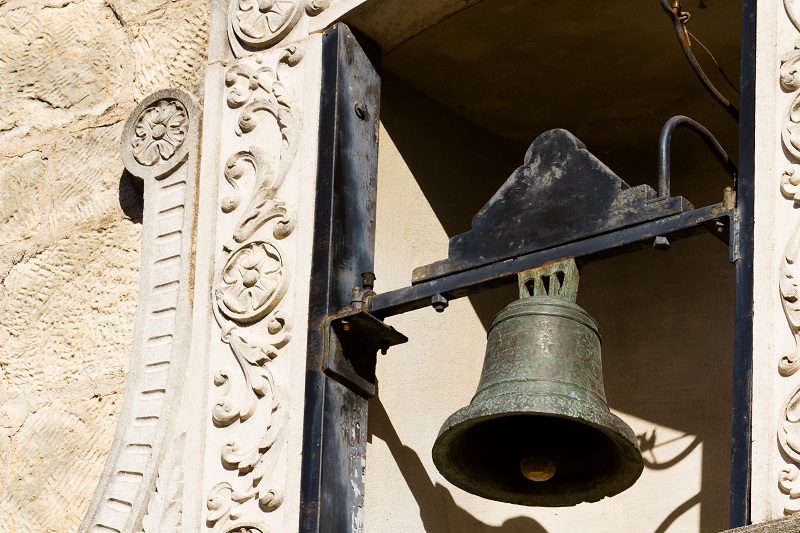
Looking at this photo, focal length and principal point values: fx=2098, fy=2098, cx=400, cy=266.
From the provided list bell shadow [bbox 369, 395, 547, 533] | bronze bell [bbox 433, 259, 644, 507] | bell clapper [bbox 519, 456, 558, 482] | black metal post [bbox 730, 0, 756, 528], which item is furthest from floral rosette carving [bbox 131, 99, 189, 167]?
black metal post [bbox 730, 0, 756, 528]

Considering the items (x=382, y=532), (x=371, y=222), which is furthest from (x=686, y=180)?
(x=382, y=532)

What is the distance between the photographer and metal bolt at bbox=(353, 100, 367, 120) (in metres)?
4.55

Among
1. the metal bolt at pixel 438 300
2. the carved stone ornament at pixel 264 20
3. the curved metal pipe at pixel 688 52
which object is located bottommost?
the metal bolt at pixel 438 300

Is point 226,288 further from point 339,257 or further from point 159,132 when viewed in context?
point 159,132

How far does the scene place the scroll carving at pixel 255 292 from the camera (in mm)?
4230

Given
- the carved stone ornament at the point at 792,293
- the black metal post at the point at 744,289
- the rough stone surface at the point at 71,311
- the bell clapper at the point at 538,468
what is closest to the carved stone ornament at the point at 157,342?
the rough stone surface at the point at 71,311

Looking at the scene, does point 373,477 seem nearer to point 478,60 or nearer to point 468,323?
point 468,323

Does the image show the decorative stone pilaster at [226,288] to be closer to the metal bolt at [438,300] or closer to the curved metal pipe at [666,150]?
the metal bolt at [438,300]

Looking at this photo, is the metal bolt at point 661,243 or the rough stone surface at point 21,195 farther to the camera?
Answer: the rough stone surface at point 21,195

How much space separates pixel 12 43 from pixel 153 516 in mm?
1503

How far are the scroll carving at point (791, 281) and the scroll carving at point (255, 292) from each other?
1.09m

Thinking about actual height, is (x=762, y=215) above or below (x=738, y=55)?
below

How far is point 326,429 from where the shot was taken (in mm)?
4199

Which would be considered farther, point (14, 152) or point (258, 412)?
point (14, 152)
